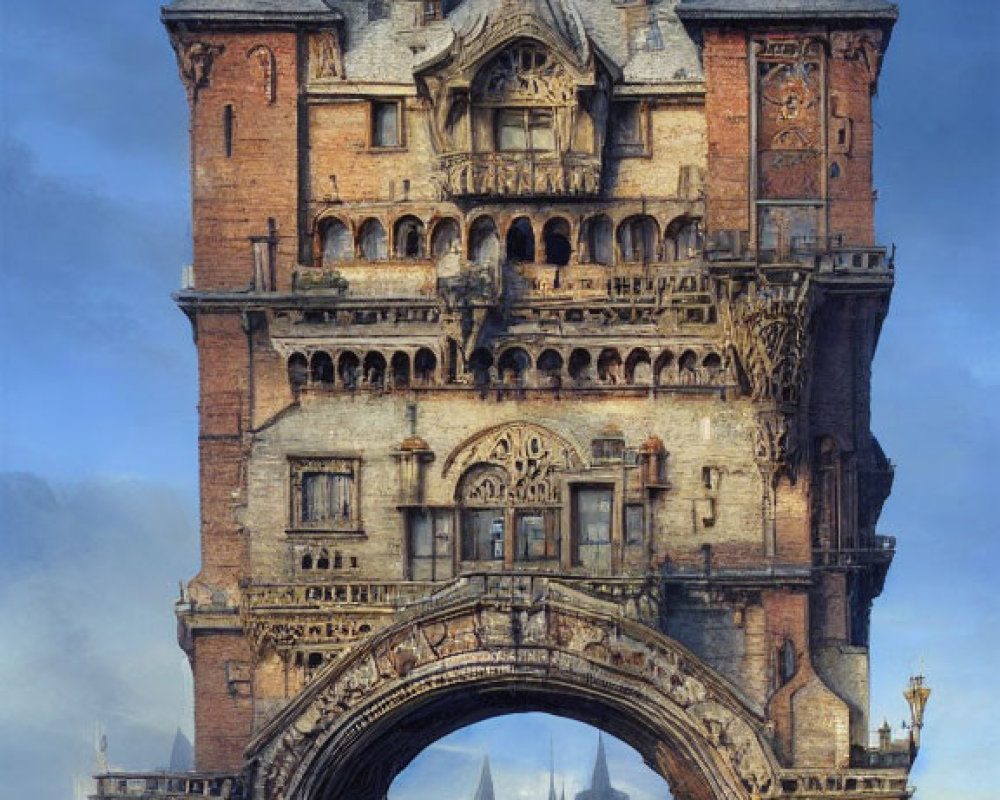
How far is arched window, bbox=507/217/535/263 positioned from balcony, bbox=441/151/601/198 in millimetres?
602

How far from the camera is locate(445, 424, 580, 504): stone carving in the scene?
56.1 meters

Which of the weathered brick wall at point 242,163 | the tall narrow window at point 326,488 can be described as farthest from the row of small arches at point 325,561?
the weathered brick wall at point 242,163

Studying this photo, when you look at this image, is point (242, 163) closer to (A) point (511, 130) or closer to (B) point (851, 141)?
(A) point (511, 130)

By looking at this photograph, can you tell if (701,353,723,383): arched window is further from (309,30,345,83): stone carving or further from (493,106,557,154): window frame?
(309,30,345,83): stone carving

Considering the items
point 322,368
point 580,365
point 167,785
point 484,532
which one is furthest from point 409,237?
point 167,785

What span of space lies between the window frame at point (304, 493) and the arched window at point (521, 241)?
4.25 m

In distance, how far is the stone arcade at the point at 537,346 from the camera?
55.3 metres

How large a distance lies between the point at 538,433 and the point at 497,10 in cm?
686

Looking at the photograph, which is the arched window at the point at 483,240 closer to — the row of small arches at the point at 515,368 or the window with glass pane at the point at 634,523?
the row of small arches at the point at 515,368

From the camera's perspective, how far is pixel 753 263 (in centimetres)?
5512

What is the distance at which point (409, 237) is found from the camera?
187 ft

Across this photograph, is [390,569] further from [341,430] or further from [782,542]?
[782,542]

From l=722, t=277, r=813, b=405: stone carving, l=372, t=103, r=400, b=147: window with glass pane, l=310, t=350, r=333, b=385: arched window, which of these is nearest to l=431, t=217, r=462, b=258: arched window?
l=372, t=103, r=400, b=147: window with glass pane

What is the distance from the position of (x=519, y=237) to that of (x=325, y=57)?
434 centimetres
